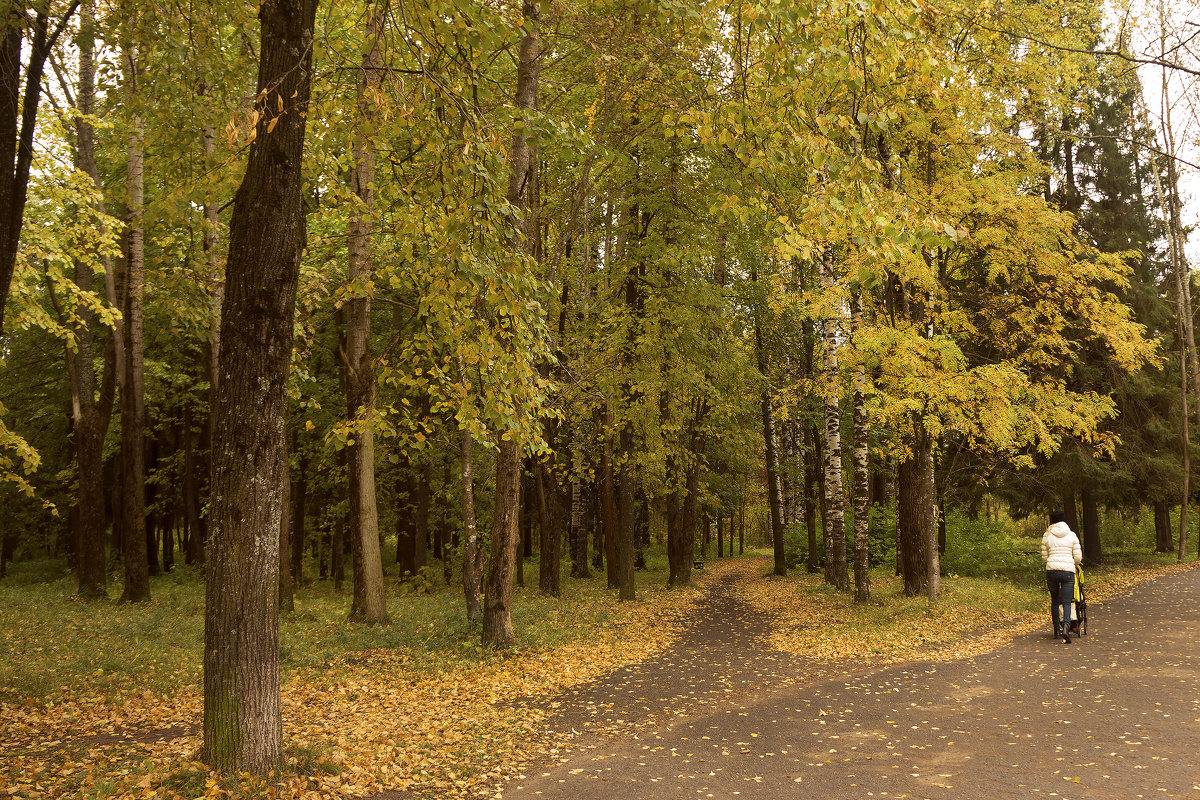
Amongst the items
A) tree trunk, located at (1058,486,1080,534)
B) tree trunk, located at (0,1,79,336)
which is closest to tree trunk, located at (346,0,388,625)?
tree trunk, located at (0,1,79,336)

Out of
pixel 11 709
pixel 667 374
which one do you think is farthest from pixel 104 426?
pixel 667 374

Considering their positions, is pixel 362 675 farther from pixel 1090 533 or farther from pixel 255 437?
pixel 1090 533

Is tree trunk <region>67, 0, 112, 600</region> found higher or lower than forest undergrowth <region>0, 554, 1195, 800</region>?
higher

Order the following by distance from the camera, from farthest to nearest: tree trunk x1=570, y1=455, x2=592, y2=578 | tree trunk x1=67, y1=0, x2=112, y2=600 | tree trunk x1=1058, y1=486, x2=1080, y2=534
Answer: tree trunk x1=570, y1=455, x2=592, y2=578
tree trunk x1=1058, y1=486, x2=1080, y2=534
tree trunk x1=67, y1=0, x2=112, y2=600

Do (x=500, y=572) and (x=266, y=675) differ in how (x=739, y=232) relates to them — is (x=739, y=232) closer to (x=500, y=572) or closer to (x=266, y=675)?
(x=500, y=572)

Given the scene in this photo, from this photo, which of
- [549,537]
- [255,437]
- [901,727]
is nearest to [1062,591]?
[901,727]

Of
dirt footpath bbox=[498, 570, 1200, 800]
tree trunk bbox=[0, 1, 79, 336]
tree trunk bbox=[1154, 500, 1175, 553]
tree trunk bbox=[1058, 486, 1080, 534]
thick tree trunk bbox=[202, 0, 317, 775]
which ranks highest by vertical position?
tree trunk bbox=[0, 1, 79, 336]

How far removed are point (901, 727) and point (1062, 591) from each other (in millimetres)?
5997

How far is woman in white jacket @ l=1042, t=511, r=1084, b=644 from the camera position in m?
11.4

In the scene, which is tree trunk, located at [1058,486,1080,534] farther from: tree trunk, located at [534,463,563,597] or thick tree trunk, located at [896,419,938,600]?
tree trunk, located at [534,463,563,597]

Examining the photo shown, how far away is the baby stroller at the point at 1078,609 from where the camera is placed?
37.8ft

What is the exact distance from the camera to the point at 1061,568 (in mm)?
11430

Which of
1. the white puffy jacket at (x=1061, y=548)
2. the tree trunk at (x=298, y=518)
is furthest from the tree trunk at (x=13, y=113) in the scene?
the tree trunk at (x=298, y=518)

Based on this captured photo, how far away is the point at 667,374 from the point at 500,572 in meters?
8.30
